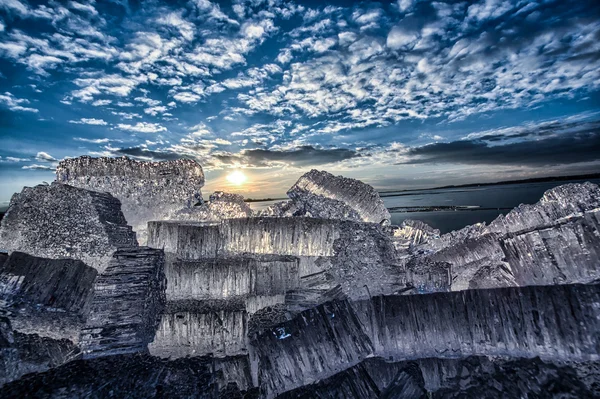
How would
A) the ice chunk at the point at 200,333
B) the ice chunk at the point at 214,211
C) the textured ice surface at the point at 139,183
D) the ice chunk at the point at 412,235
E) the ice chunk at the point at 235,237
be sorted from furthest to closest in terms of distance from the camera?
the ice chunk at the point at 412,235
the ice chunk at the point at 214,211
the textured ice surface at the point at 139,183
the ice chunk at the point at 235,237
the ice chunk at the point at 200,333

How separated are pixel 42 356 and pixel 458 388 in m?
2.82

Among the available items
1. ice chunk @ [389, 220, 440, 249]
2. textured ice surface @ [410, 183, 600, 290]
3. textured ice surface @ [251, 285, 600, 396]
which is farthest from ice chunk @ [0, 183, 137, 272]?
ice chunk @ [389, 220, 440, 249]

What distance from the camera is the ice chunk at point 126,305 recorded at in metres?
1.96

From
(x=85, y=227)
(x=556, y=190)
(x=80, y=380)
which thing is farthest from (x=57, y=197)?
(x=556, y=190)

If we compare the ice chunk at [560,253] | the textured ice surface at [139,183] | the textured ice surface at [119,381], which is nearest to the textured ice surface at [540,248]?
the ice chunk at [560,253]

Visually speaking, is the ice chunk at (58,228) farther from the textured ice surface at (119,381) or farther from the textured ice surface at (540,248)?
the textured ice surface at (540,248)

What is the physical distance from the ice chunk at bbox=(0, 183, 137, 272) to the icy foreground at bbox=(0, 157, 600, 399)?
0.5 inches

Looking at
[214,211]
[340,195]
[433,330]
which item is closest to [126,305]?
[214,211]

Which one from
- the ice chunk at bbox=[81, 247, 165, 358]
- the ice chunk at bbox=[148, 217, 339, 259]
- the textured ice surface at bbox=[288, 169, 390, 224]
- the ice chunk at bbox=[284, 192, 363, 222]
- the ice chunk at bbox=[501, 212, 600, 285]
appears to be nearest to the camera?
the ice chunk at bbox=[81, 247, 165, 358]

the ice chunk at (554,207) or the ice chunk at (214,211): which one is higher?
the ice chunk at (214,211)

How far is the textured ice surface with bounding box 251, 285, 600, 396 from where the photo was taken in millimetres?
1870

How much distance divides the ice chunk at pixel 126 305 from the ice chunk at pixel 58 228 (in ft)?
1.25

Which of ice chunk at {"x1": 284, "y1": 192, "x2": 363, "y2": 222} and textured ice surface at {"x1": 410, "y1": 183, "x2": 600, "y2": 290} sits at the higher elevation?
ice chunk at {"x1": 284, "y1": 192, "x2": 363, "y2": 222}

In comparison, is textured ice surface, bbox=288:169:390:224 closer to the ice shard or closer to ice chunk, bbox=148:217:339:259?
ice chunk, bbox=148:217:339:259
